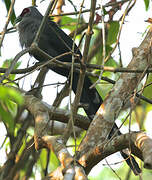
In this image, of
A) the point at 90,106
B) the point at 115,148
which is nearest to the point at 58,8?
the point at 90,106

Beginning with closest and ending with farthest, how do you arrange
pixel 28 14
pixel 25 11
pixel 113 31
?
pixel 113 31
pixel 28 14
pixel 25 11

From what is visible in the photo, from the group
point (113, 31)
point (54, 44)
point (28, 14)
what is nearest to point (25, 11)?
point (28, 14)

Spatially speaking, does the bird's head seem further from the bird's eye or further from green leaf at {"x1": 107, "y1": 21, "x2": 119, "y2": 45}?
green leaf at {"x1": 107, "y1": 21, "x2": 119, "y2": 45}

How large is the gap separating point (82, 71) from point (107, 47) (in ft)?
4.36

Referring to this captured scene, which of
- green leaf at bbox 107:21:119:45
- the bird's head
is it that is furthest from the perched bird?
green leaf at bbox 107:21:119:45

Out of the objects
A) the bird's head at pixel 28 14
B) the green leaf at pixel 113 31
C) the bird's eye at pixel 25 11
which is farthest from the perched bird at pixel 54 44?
the green leaf at pixel 113 31

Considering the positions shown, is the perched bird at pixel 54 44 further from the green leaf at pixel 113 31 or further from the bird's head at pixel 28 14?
the green leaf at pixel 113 31

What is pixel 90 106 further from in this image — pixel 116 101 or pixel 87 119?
pixel 116 101

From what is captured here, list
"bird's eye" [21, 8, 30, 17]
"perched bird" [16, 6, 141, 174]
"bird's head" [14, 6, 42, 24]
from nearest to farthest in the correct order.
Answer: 1. "perched bird" [16, 6, 141, 174]
2. "bird's head" [14, 6, 42, 24]
3. "bird's eye" [21, 8, 30, 17]

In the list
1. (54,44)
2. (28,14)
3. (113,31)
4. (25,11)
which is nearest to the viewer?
(113,31)

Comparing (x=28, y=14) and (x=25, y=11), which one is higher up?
(x=25, y=11)

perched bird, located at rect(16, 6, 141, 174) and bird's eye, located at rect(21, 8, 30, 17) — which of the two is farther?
bird's eye, located at rect(21, 8, 30, 17)

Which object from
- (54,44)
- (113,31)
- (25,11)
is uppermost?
(25,11)

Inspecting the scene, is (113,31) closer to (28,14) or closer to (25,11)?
(28,14)
